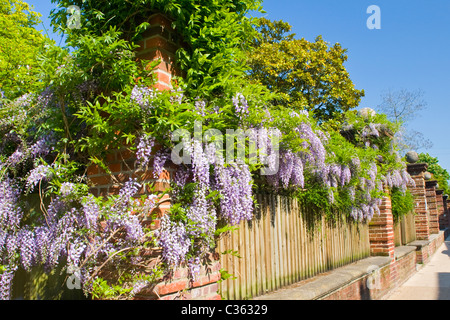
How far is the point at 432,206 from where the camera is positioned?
17.2 metres

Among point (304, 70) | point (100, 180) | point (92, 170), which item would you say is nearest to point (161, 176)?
point (100, 180)

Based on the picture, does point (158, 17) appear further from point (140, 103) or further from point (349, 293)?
point (349, 293)

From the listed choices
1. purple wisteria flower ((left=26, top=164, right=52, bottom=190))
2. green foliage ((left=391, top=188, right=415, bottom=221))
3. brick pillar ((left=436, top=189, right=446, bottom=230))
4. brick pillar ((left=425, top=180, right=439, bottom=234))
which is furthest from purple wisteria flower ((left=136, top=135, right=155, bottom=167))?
brick pillar ((left=436, top=189, right=446, bottom=230))

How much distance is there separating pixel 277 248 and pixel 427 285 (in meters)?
6.03

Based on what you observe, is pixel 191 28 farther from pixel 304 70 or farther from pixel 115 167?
pixel 304 70

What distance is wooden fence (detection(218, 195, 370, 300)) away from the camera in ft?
10.9

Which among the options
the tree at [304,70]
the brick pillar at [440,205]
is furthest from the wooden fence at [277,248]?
the brick pillar at [440,205]

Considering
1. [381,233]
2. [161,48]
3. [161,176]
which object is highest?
[161,48]

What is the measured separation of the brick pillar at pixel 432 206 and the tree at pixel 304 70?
5.48m

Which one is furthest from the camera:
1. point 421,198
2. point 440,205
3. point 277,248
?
point 440,205

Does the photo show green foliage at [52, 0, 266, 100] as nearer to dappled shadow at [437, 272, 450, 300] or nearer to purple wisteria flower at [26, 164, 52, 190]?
purple wisteria flower at [26, 164, 52, 190]

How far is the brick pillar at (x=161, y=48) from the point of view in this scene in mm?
2723

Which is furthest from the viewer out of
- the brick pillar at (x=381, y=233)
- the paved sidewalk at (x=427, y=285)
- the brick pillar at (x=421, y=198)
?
the brick pillar at (x=421, y=198)

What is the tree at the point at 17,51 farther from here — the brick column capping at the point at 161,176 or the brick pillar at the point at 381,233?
the brick pillar at the point at 381,233
